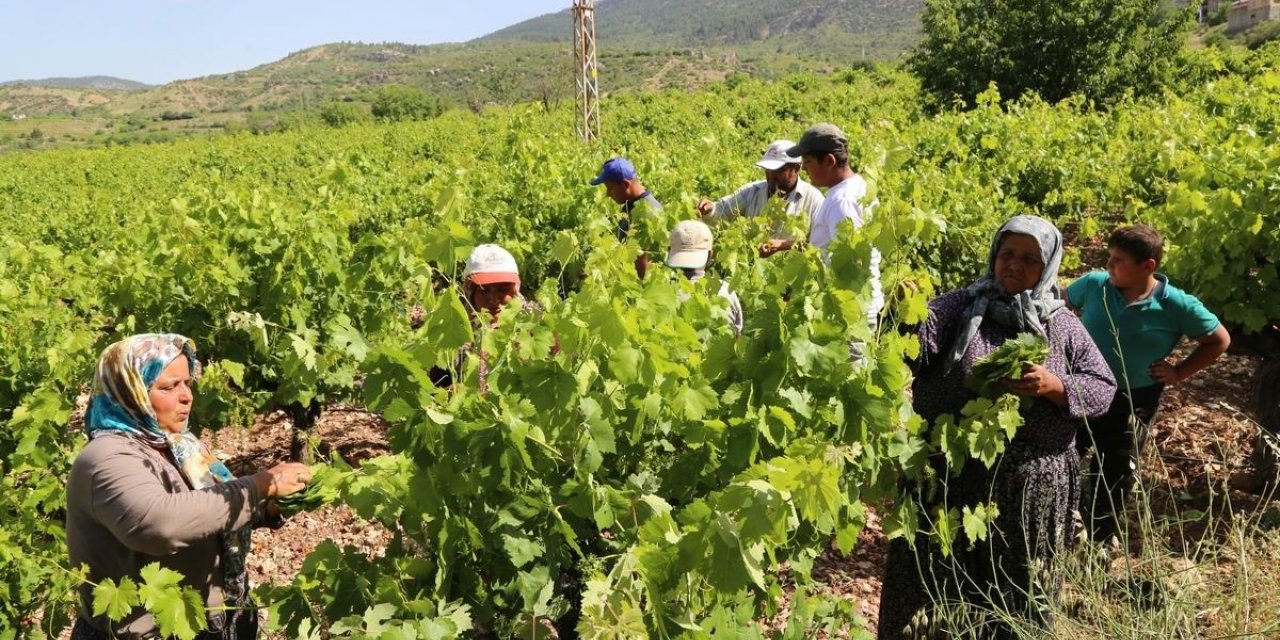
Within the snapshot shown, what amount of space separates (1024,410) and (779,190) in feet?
5.91

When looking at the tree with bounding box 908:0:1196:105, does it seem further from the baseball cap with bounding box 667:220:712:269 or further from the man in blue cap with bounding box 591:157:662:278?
the baseball cap with bounding box 667:220:712:269

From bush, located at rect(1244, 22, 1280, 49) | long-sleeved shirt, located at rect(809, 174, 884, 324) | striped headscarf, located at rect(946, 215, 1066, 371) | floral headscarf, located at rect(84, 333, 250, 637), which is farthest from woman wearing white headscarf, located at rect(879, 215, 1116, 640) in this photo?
bush, located at rect(1244, 22, 1280, 49)

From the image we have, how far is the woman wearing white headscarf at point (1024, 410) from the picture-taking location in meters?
2.47

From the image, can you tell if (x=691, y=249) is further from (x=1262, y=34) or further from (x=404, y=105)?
(x=404, y=105)

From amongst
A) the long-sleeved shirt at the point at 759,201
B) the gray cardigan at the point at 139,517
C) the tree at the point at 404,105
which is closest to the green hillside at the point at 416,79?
the tree at the point at 404,105

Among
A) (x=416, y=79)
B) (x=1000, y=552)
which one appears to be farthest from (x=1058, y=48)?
(x=416, y=79)

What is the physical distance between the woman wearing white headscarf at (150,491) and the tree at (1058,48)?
74.9 ft

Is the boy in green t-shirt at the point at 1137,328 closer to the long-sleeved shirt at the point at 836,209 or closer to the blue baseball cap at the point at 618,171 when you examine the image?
the long-sleeved shirt at the point at 836,209

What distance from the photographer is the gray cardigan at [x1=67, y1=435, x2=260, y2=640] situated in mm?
2006

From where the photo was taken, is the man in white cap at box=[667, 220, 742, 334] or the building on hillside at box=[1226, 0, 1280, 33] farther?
the building on hillside at box=[1226, 0, 1280, 33]

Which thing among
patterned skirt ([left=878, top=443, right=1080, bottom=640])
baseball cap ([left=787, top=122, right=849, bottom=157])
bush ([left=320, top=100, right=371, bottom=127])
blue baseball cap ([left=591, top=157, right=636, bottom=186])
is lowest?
patterned skirt ([left=878, top=443, right=1080, bottom=640])

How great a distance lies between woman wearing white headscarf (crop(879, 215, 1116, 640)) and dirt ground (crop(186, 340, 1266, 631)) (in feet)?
2.44

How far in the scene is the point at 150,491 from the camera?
203 cm

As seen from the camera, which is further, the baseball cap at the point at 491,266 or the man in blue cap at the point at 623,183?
the man in blue cap at the point at 623,183
